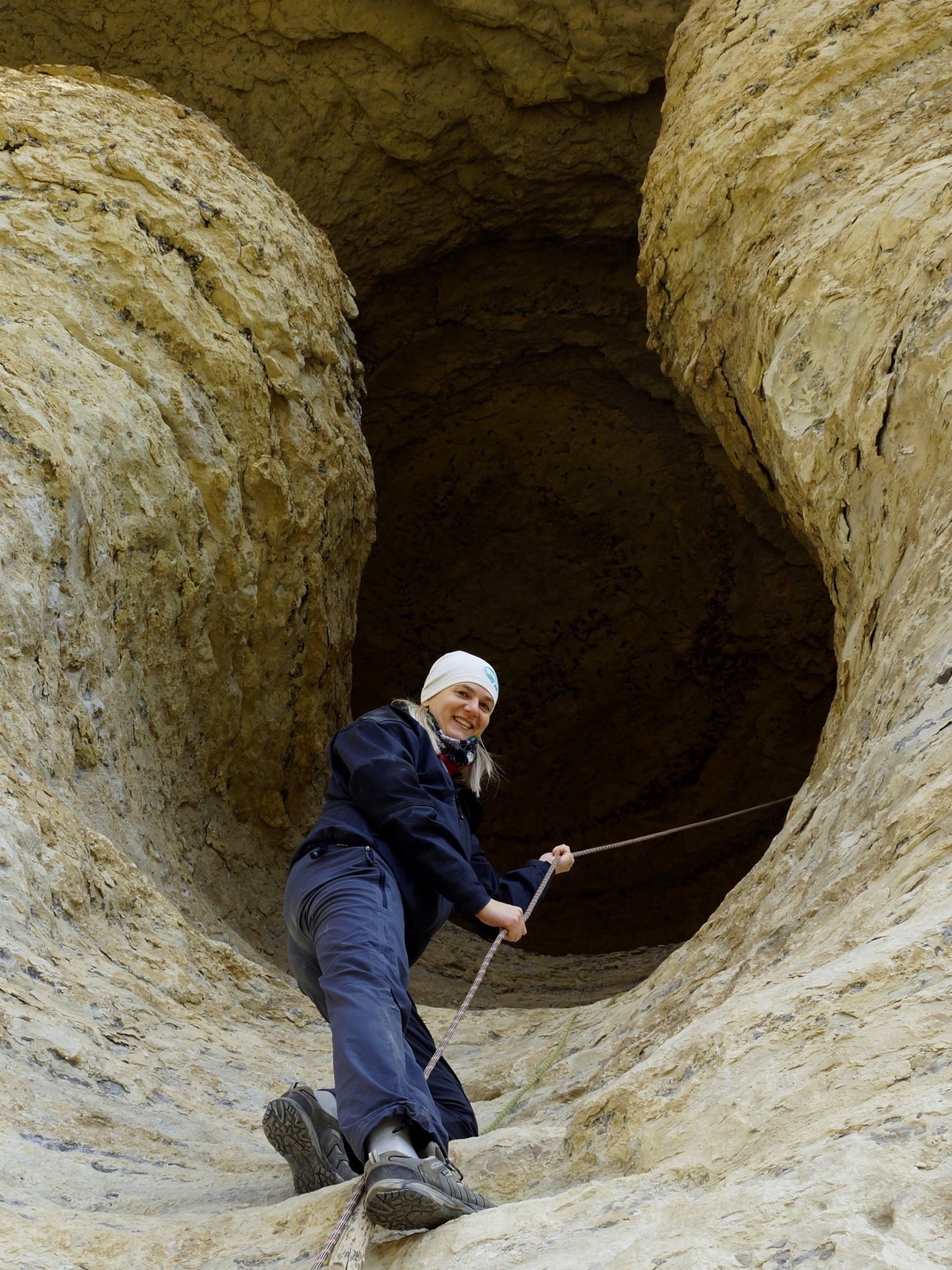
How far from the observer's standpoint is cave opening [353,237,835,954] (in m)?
8.91

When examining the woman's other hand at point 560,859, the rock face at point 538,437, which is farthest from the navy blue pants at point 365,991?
the rock face at point 538,437

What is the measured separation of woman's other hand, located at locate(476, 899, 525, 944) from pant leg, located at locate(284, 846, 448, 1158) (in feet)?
0.58

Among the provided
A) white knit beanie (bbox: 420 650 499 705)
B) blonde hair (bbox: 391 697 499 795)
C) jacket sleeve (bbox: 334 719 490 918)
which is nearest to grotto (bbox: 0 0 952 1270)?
jacket sleeve (bbox: 334 719 490 918)

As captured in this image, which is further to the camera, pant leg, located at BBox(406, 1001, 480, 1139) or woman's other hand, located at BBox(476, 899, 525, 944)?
pant leg, located at BBox(406, 1001, 480, 1139)

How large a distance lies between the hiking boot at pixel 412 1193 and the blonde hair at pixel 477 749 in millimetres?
1177

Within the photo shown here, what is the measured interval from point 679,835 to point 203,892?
526 centimetres

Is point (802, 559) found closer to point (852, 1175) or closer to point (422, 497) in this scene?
point (422, 497)

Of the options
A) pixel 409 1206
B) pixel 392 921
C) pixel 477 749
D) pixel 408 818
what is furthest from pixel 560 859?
pixel 409 1206

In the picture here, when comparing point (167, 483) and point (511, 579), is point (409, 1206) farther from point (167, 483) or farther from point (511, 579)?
point (511, 579)

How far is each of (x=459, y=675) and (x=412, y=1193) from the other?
147 cm

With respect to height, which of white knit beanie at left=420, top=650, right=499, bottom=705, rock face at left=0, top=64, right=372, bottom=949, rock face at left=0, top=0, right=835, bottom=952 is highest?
rock face at left=0, top=0, right=835, bottom=952

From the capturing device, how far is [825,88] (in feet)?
15.0

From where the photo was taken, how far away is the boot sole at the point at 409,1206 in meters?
1.76

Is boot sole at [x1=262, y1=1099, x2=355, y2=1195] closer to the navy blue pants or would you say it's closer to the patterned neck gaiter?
the navy blue pants
